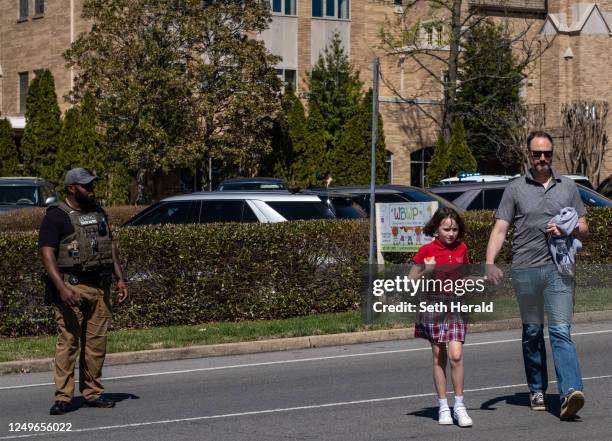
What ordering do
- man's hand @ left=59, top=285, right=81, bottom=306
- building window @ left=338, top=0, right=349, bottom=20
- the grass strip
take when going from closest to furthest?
1. man's hand @ left=59, top=285, right=81, bottom=306
2. the grass strip
3. building window @ left=338, top=0, right=349, bottom=20

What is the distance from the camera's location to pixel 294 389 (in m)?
12.0

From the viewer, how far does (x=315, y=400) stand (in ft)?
36.8

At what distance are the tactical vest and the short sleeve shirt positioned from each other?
3.27m

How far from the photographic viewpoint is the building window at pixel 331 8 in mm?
50250

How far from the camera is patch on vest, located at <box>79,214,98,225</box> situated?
34.7 feet

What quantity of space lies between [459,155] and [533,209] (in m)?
36.7

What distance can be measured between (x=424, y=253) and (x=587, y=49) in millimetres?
46837

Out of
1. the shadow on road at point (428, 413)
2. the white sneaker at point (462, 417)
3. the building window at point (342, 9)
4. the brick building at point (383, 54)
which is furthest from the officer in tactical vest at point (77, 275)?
the building window at point (342, 9)

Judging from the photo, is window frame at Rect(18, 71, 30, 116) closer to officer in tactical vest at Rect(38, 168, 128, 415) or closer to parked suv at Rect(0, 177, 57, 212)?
parked suv at Rect(0, 177, 57, 212)

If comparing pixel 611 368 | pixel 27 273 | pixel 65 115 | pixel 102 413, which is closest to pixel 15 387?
pixel 102 413

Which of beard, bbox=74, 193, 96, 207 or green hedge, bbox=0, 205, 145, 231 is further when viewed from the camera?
green hedge, bbox=0, 205, 145, 231

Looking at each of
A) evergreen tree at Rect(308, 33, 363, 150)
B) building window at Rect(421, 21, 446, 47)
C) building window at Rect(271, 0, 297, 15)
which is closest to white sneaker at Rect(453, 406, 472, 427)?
building window at Rect(421, 21, 446, 47)

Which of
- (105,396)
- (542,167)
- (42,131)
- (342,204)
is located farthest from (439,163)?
(542,167)

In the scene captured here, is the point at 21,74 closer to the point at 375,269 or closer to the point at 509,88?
the point at 509,88
